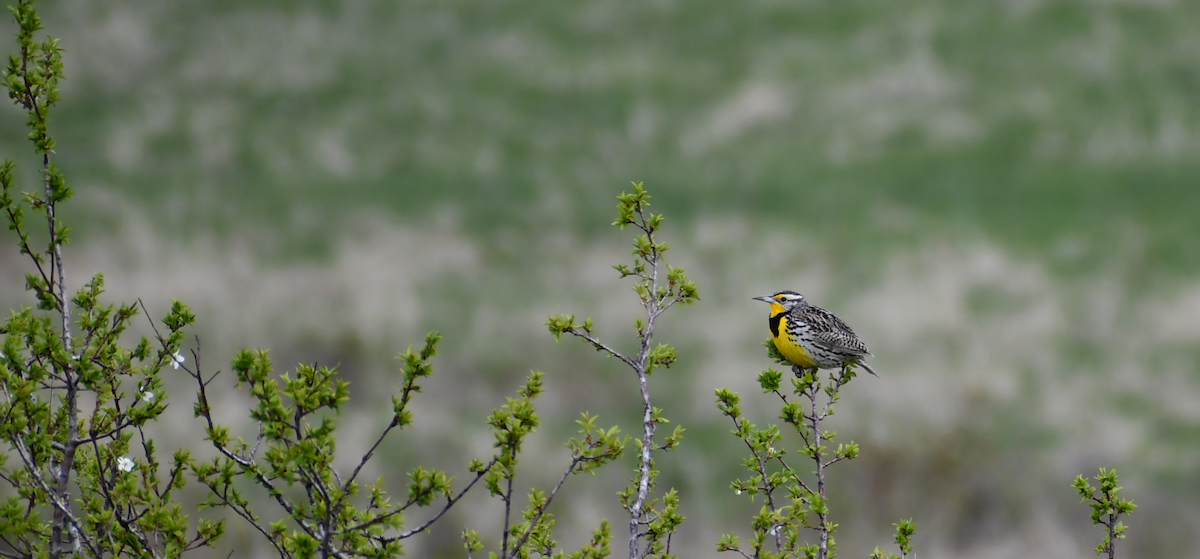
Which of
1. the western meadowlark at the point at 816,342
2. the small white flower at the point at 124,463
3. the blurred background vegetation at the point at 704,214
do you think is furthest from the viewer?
the blurred background vegetation at the point at 704,214

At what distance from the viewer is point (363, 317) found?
725 inches

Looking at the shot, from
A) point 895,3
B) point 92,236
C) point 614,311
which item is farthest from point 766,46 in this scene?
point 92,236

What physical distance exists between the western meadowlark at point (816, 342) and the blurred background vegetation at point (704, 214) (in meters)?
8.05

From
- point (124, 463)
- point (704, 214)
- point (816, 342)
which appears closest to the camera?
point (124, 463)

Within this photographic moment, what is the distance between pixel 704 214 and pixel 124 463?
1596 cm

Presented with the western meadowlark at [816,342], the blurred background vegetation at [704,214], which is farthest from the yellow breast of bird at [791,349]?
the blurred background vegetation at [704,214]

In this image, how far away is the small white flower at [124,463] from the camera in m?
4.14

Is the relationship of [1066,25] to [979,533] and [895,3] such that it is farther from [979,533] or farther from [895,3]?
[979,533]

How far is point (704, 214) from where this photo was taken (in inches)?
768

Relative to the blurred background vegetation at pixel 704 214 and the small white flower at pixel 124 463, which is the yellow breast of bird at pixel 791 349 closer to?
the small white flower at pixel 124 463

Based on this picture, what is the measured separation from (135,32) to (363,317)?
465 inches

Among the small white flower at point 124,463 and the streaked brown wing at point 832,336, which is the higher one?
the streaked brown wing at point 832,336

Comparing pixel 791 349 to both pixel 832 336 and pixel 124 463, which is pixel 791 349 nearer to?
pixel 832 336

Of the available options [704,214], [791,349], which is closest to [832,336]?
[791,349]
